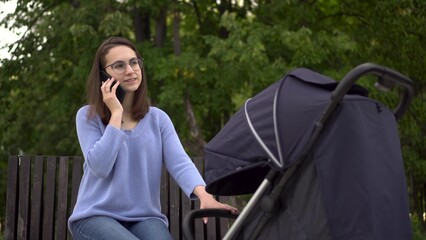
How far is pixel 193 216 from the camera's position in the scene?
4.05 meters

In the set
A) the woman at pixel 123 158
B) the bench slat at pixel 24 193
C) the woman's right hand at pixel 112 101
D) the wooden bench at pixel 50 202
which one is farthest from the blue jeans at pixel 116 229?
the bench slat at pixel 24 193

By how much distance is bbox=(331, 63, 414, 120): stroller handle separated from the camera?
10.6 ft

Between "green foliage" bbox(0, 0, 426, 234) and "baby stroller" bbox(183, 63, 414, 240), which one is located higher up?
"green foliage" bbox(0, 0, 426, 234)

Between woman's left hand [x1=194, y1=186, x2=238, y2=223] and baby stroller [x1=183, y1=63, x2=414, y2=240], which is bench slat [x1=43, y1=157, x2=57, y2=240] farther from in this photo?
baby stroller [x1=183, y1=63, x2=414, y2=240]

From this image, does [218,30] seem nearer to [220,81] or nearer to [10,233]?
[220,81]

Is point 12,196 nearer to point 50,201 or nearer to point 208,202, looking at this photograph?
point 50,201

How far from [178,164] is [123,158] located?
0.33 meters

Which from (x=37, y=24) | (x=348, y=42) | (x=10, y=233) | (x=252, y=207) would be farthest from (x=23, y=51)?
(x=252, y=207)

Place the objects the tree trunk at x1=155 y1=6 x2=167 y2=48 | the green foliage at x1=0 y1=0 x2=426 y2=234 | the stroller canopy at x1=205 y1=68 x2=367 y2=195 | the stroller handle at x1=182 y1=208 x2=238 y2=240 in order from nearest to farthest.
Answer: the stroller canopy at x1=205 y1=68 x2=367 y2=195 < the stroller handle at x1=182 y1=208 x2=238 y2=240 < the green foliage at x1=0 y1=0 x2=426 y2=234 < the tree trunk at x1=155 y1=6 x2=167 y2=48

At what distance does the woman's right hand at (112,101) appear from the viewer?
4.21 metres

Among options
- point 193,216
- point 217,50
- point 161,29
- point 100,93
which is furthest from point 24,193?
point 161,29

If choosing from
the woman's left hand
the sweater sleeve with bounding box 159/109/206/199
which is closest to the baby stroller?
the woman's left hand

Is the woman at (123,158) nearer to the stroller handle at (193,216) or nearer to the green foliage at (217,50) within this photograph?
the stroller handle at (193,216)

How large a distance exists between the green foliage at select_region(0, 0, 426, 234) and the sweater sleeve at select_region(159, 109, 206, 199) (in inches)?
174
